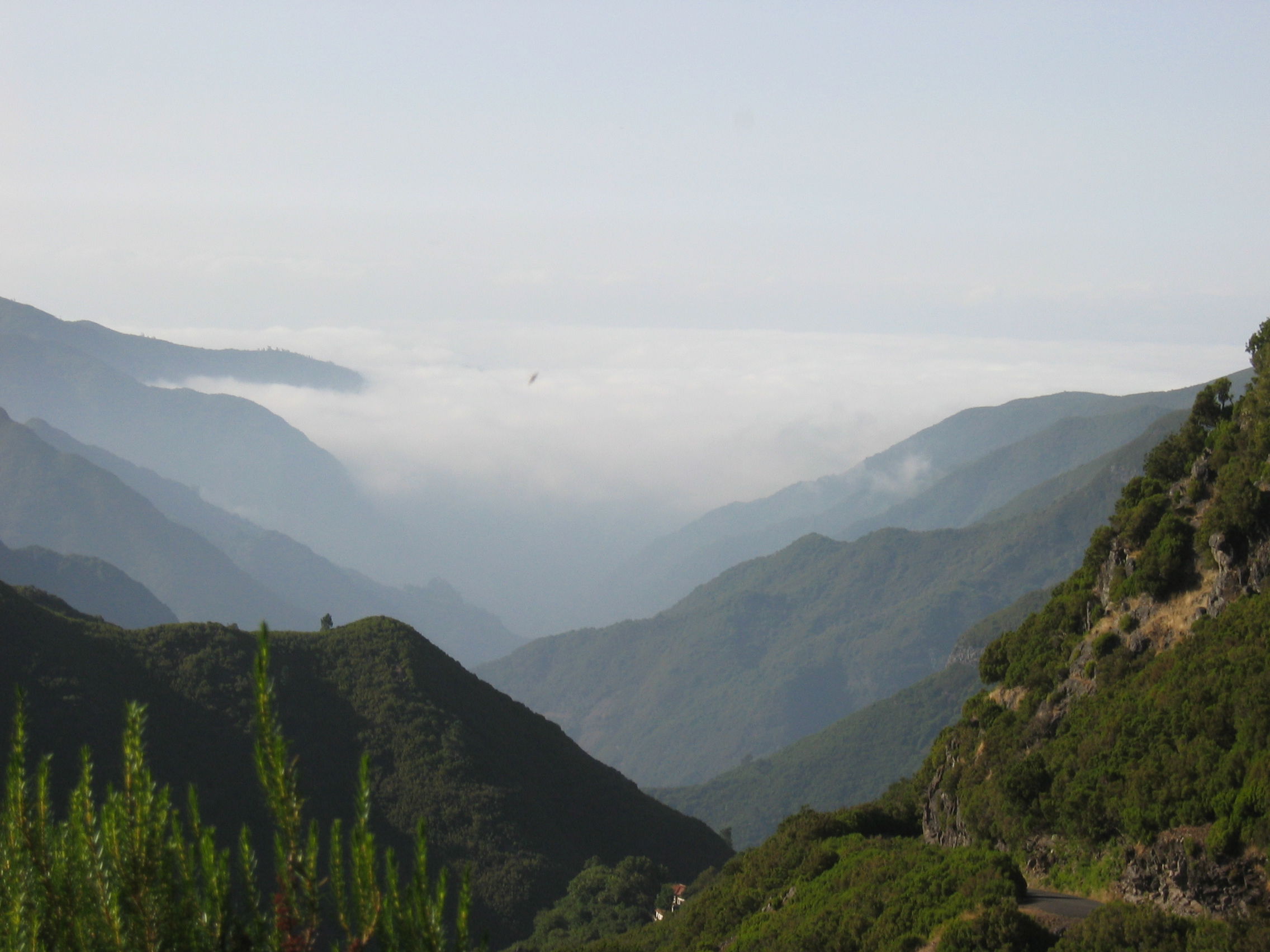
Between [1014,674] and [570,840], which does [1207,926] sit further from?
[570,840]

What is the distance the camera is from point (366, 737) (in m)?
78.2

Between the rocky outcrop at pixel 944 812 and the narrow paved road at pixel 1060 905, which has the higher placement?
the narrow paved road at pixel 1060 905

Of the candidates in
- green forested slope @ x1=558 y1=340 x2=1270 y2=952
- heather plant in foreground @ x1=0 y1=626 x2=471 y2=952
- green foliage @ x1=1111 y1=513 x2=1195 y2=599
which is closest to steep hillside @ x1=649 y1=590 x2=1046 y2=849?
green forested slope @ x1=558 y1=340 x2=1270 y2=952

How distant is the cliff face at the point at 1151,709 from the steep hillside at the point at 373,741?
40.3 m

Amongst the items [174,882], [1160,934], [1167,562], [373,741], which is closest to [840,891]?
[1160,934]

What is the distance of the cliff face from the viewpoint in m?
24.2

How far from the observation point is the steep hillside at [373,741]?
67500 millimetres

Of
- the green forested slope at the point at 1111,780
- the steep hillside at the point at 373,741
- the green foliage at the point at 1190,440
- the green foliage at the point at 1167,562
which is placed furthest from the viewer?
the steep hillside at the point at 373,741

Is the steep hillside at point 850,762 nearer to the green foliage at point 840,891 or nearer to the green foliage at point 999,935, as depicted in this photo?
the green foliage at point 840,891

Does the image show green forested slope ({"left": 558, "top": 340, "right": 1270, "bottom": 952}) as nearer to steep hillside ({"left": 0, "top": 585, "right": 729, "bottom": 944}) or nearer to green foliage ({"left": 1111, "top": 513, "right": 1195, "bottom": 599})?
green foliage ({"left": 1111, "top": 513, "right": 1195, "bottom": 599})

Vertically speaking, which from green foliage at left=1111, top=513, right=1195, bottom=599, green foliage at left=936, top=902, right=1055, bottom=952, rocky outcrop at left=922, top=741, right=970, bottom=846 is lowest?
rocky outcrop at left=922, top=741, right=970, bottom=846

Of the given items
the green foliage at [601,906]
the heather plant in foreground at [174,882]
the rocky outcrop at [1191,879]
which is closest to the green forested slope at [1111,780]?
the rocky outcrop at [1191,879]

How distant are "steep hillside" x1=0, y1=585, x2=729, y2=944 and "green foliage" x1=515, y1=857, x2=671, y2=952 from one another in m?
4.05

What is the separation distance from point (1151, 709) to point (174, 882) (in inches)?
1070
